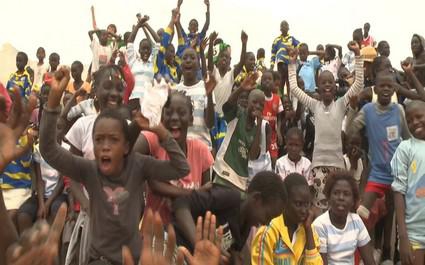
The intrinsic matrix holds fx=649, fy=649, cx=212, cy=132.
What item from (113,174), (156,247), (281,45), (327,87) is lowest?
(156,247)

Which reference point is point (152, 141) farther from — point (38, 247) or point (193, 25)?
point (193, 25)

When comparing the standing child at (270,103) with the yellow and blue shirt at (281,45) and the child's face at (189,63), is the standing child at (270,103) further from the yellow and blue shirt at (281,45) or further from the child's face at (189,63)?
the yellow and blue shirt at (281,45)

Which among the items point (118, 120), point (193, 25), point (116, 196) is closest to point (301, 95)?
point (118, 120)

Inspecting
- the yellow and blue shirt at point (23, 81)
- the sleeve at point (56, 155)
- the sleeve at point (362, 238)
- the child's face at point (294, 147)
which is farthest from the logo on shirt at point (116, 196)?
the yellow and blue shirt at point (23, 81)

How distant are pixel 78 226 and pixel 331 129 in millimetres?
3071

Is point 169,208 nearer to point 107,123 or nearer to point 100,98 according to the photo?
point 107,123

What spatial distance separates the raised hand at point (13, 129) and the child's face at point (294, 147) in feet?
14.2

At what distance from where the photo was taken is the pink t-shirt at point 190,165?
3.85m

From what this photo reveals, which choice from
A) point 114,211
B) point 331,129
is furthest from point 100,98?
point 331,129

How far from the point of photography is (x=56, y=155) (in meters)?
3.36

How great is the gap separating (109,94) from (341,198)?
72.7 inches

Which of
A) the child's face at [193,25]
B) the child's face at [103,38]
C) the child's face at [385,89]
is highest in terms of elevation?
the child's face at [193,25]

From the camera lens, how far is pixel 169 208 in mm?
3861

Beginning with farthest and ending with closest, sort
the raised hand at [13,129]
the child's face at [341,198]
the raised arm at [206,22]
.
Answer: the raised arm at [206,22]
the child's face at [341,198]
the raised hand at [13,129]
